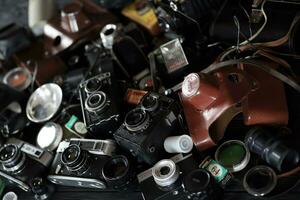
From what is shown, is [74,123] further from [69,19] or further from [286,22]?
[286,22]

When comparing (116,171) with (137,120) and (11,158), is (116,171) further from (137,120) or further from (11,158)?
(11,158)

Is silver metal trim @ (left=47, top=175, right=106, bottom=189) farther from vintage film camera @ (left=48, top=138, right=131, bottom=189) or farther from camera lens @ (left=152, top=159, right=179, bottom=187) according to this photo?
camera lens @ (left=152, top=159, right=179, bottom=187)

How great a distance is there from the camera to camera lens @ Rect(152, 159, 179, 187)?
4.06 ft

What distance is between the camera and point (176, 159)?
129 centimetres

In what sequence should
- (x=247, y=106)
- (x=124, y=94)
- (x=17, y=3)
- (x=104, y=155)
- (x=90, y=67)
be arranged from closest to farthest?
(x=247, y=106) < (x=104, y=155) < (x=124, y=94) < (x=90, y=67) < (x=17, y=3)

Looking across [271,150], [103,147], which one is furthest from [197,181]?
[103,147]

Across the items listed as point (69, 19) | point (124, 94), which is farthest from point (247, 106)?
point (69, 19)

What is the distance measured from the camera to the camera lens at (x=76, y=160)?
133 centimetres

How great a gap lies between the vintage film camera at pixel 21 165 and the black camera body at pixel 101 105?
0.58 feet

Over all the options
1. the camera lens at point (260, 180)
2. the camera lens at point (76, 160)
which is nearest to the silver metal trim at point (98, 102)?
the camera lens at point (76, 160)

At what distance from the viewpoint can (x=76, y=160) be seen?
133 centimetres

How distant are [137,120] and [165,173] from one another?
156 millimetres

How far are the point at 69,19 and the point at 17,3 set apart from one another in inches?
23.3

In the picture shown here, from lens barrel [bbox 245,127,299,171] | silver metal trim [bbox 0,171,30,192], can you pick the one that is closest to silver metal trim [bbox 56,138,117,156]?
silver metal trim [bbox 0,171,30,192]
